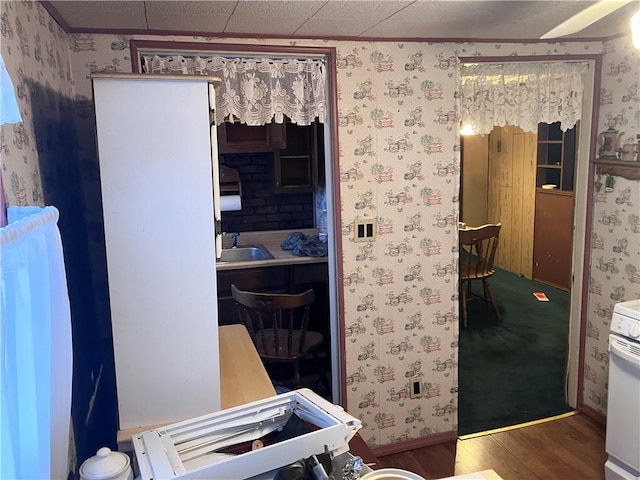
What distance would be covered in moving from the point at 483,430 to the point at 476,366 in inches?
34.7

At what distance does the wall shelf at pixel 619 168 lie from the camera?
2785mm

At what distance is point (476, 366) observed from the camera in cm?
396

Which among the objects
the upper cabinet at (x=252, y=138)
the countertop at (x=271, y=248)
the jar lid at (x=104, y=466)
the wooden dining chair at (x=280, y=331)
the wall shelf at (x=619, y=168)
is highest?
the upper cabinet at (x=252, y=138)

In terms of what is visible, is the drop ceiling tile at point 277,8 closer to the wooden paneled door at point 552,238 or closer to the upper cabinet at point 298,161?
the upper cabinet at point 298,161

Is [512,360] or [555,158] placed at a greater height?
[555,158]

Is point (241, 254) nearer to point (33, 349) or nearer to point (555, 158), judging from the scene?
point (33, 349)

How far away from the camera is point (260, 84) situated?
257cm

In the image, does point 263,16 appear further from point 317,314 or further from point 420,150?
point 317,314

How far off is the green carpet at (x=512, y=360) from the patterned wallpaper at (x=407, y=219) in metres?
0.47

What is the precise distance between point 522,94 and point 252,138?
2104mm

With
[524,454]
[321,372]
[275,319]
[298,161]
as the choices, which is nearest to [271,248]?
[298,161]

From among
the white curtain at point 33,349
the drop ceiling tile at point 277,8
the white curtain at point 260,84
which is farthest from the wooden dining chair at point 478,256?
the white curtain at point 33,349

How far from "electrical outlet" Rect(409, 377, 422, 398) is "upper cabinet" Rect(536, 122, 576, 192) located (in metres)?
3.36

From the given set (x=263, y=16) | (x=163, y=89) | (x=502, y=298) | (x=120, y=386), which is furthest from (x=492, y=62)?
(x=502, y=298)
